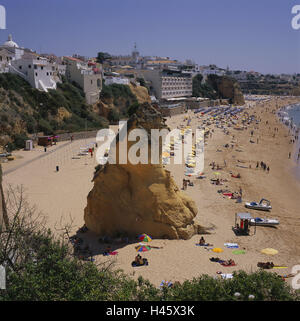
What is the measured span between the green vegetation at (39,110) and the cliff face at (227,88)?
220 feet

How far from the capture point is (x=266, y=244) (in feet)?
44.4

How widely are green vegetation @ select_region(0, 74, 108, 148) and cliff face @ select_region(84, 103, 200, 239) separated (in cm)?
1997

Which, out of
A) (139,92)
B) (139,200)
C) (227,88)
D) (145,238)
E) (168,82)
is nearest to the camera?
(145,238)

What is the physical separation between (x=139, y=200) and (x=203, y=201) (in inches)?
282

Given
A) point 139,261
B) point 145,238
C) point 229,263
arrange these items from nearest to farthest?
point 139,261, point 229,263, point 145,238

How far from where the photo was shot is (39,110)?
36344mm

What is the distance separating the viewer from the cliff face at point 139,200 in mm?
12555

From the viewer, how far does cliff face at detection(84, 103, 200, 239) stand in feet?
41.2

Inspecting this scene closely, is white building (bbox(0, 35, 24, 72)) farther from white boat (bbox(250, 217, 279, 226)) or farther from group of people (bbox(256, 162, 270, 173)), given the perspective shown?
white boat (bbox(250, 217, 279, 226))

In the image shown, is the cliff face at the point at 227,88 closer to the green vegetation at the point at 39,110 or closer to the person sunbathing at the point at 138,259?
the green vegetation at the point at 39,110

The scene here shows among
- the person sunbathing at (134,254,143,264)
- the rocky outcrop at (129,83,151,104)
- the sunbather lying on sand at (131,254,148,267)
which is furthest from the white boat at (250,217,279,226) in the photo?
the rocky outcrop at (129,83,151,104)

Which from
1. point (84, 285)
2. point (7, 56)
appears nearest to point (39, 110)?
point (7, 56)

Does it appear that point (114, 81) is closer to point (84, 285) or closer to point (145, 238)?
point (145, 238)

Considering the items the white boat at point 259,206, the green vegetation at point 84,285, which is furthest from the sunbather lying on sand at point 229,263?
the white boat at point 259,206
